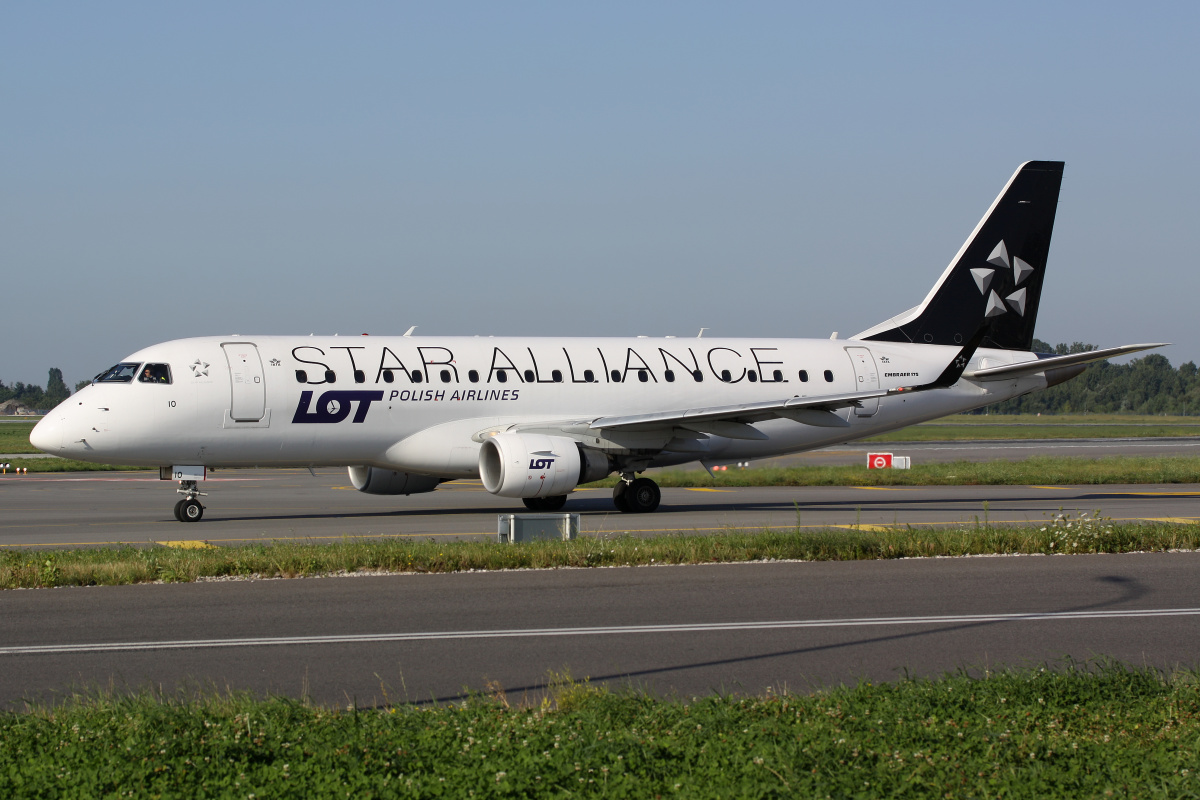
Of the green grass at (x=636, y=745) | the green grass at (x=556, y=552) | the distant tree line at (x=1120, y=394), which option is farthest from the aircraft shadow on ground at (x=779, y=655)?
the distant tree line at (x=1120, y=394)

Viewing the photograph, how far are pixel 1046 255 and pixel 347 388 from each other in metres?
17.4

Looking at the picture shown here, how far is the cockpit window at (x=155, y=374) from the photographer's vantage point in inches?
869

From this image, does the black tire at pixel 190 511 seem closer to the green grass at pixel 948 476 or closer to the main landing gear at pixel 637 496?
the main landing gear at pixel 637 496

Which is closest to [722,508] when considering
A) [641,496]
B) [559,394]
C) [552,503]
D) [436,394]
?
[641,496]

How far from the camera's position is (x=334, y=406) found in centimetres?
2286

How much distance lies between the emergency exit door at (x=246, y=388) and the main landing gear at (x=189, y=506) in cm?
161

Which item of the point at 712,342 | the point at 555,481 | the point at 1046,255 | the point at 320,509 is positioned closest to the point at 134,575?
the point at 555,481

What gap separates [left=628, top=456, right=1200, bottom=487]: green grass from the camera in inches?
1296

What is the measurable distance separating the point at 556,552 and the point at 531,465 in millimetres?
7505

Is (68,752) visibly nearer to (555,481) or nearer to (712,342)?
(555,481)

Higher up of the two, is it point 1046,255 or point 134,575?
point 1046,255

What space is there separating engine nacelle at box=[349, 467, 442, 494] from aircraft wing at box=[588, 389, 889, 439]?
4.02m

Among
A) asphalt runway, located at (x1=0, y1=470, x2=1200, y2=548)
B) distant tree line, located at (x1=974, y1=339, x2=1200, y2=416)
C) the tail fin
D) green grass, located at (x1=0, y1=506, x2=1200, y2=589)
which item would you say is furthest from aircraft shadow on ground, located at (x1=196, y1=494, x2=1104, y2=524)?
distant tree line, located at (x1=974, y1=339, x2=1200, y2=416)

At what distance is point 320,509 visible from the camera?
2538cm
